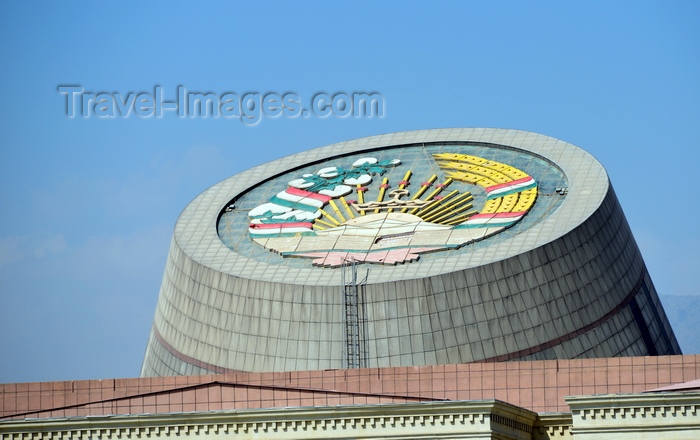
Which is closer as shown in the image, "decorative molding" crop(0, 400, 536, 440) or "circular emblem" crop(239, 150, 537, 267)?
"decorative molding" crop(0, 400, 536, 440)

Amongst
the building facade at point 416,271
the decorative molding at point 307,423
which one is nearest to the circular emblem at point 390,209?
the building facade at point 416,271

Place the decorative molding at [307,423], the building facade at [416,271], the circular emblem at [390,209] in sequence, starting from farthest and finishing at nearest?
the circular emblem at [390,209] < the building facade at [416,271] < the decorative molding at [307,423]

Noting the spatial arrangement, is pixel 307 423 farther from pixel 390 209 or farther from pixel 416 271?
pixel 390 209

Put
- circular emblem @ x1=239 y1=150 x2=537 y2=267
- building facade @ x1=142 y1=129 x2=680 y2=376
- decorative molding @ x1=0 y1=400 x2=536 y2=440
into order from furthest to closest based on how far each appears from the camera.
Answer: circular emblem @ x1=239 y1=150 x2=537 y2=267
building facade @ x1=142 y1=129 x2=680 y2=376
decorative molding @ x1=0 y1=400 x2=536 y2=440

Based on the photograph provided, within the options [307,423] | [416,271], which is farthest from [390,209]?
[307,423]

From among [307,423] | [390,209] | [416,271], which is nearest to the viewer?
[307,423]

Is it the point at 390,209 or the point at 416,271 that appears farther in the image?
the point at 390,209

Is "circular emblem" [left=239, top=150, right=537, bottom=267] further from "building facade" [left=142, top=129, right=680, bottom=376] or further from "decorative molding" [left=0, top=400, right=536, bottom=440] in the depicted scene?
"decorative molding" [left=0, top=400, right=536, bottom=440]

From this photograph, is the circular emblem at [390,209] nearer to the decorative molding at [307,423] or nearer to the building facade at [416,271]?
the building facade at [416,271]

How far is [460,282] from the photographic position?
70062 millimetres

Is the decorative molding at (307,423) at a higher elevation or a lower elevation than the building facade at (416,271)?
lower

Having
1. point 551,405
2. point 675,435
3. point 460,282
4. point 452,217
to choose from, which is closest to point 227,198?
point 452,217

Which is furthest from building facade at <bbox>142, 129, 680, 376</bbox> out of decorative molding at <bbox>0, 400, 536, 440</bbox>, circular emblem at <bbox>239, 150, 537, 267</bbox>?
decorative molding at <bbox>0, 400, 536, 440</bbox>

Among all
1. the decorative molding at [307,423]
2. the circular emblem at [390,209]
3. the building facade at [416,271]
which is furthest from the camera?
the circular emblem at [390,209]
